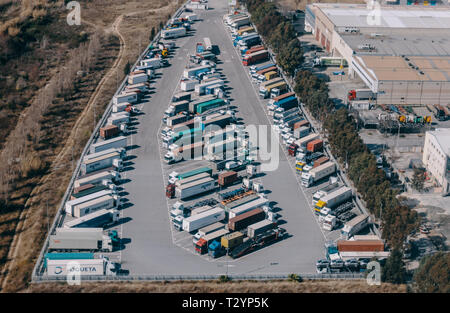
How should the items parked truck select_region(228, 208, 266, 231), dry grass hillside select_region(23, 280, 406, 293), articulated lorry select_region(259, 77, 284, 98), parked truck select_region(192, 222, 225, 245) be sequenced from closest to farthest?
1. dry grass hillside select_region(23, 280, 406, 293)
2. parked truck select_region(192, 222, 225, 245)
3. parked truck select_region(228, 208, 266, 231)
4. articulated lorry select_region(259, 77, 284, 98)

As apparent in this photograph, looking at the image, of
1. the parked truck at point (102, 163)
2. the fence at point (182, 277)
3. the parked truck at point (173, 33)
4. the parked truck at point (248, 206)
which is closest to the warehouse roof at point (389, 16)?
the parked truck at point (173, 33)

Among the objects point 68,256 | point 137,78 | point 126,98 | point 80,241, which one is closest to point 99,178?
point 80,241

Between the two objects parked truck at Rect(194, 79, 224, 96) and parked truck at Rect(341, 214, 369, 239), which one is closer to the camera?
parked truck at Rect(341, 214, 369, 239)

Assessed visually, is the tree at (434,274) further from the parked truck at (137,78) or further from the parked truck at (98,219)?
the parked truck at (137,78)

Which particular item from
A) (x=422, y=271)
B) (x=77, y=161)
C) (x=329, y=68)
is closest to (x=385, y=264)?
(x=422, y=271)

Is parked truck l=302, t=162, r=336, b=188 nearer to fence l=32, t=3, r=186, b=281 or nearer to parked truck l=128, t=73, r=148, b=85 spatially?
fence l=32, t=3, r=186, b=281

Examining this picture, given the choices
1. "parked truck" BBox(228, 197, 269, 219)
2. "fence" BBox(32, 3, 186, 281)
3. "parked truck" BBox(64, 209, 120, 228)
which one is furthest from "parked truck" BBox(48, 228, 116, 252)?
"parked truck" BBox(228, 197, 269, 219)
